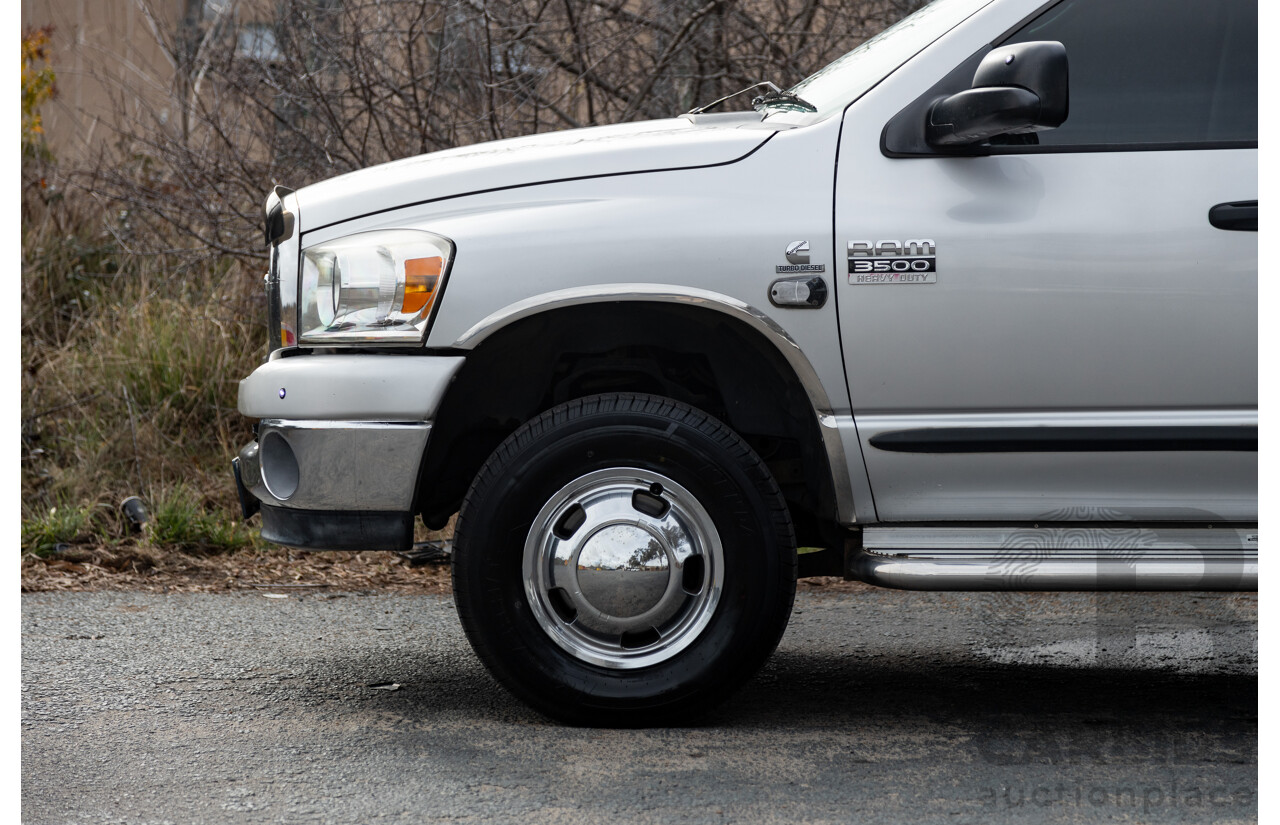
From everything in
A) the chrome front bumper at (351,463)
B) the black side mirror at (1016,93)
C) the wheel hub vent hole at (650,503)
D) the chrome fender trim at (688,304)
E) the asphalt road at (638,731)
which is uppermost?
the black side mirror at (1016,93)

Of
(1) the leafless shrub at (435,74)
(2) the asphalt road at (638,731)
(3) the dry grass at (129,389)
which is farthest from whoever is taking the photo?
(1) the leafless shrub at (435,74)

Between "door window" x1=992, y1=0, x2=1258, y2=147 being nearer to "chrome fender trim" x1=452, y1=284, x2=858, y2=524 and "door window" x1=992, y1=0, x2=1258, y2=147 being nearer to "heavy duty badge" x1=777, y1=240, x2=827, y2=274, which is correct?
"heavy duty badge" x1=777, y1=240, x2=827, y2=274

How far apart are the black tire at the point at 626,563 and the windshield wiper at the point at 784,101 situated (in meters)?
1.02

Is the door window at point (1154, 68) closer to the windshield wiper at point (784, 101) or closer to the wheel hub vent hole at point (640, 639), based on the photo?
the windshield wiper at point (784, 101)

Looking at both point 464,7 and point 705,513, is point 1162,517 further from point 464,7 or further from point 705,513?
point 464,7

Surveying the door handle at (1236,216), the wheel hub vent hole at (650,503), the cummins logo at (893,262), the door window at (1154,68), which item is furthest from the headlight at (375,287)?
the door handle at (1236,216)

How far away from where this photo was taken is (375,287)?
3.25 metres

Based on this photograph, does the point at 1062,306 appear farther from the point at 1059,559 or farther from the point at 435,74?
the point at 435,74

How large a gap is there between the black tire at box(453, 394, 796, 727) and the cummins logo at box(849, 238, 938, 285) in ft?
1.76

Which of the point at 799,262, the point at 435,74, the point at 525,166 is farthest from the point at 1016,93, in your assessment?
the point at 435,74

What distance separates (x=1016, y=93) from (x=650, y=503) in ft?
4.45

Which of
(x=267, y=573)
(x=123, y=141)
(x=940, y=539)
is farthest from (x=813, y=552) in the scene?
(x=123, y=141)

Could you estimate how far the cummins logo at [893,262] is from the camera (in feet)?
10.3

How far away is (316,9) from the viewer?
21.8 feet
